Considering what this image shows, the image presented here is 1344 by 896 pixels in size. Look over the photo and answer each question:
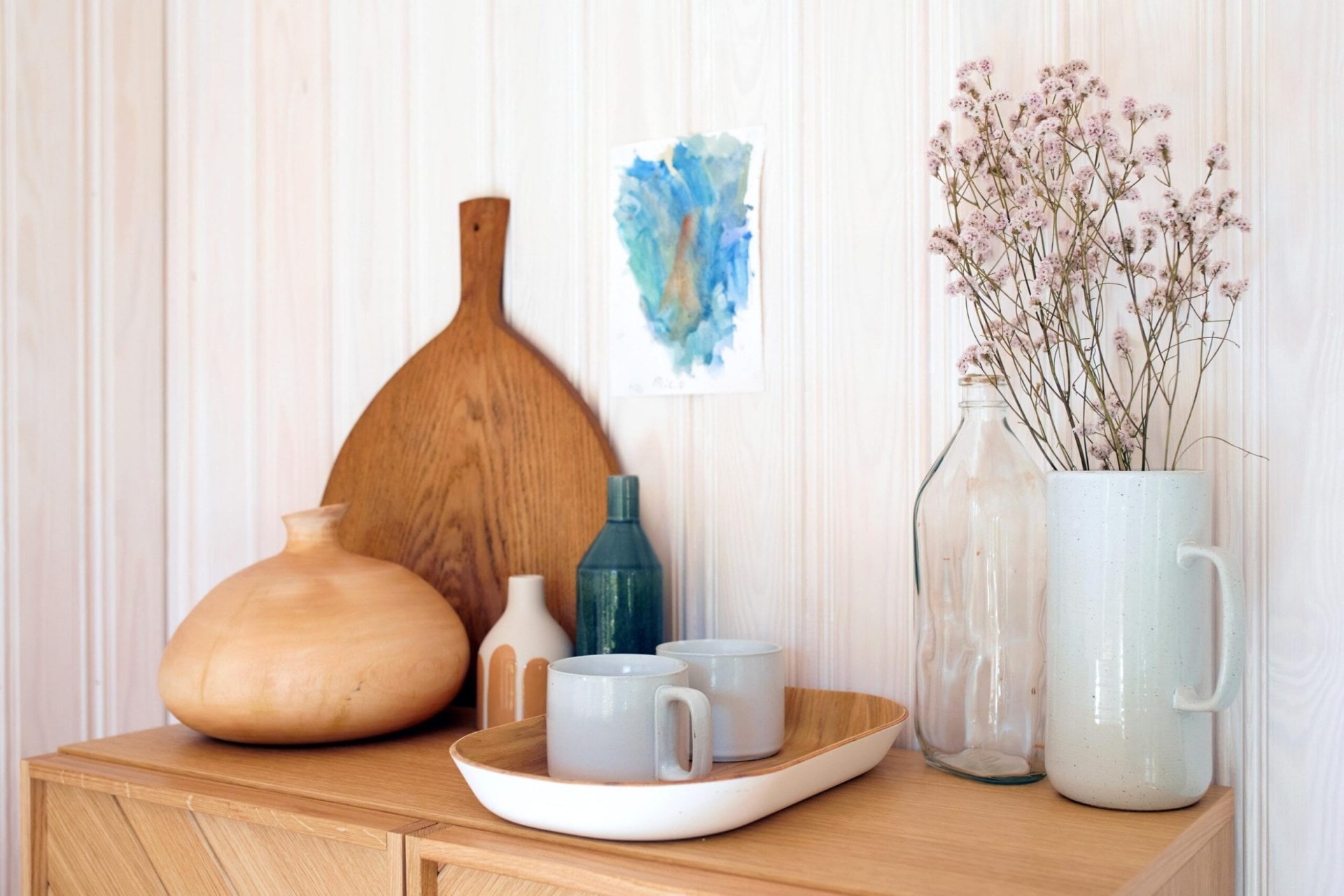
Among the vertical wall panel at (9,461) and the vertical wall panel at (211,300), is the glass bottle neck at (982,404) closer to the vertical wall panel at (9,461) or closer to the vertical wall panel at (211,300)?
the vertical wall panel at (211,300)

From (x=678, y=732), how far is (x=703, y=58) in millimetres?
722

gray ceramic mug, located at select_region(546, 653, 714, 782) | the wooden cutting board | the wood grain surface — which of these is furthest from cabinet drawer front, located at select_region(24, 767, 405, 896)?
the wooden cutting board

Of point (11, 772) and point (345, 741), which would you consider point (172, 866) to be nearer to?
point (345, 741)

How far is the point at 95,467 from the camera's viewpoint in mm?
1553

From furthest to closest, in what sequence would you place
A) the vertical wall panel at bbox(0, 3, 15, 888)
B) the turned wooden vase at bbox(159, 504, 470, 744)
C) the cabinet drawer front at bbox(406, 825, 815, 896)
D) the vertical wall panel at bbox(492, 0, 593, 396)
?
the vertical wall panel at bbox(0, 3, 15, 888) < the vertical wall panel at bbox(492, 0, 593, 396) < the turned wooden vase at bbox(159, 504, 470, 744) < the cabinet drawer front at bbox(406, 825, 815, 896)

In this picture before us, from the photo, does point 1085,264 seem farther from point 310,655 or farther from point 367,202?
point 367,202

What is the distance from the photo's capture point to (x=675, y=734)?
0.85 metres

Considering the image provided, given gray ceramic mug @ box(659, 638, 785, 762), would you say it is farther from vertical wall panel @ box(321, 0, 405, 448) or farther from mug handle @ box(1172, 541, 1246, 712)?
vertical wall panel @ box(321, 0, 405, 448)

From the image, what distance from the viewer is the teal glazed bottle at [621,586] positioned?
3.67 feet

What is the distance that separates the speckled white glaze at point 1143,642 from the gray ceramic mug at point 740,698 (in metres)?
0.25

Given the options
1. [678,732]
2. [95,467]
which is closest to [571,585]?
[678,732]

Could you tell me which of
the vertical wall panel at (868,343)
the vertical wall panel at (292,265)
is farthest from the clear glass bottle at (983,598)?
the vertical wall panel at (292,265)

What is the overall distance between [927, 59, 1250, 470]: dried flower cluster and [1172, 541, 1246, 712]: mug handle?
9 cm

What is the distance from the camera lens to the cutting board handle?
1.33 metres
